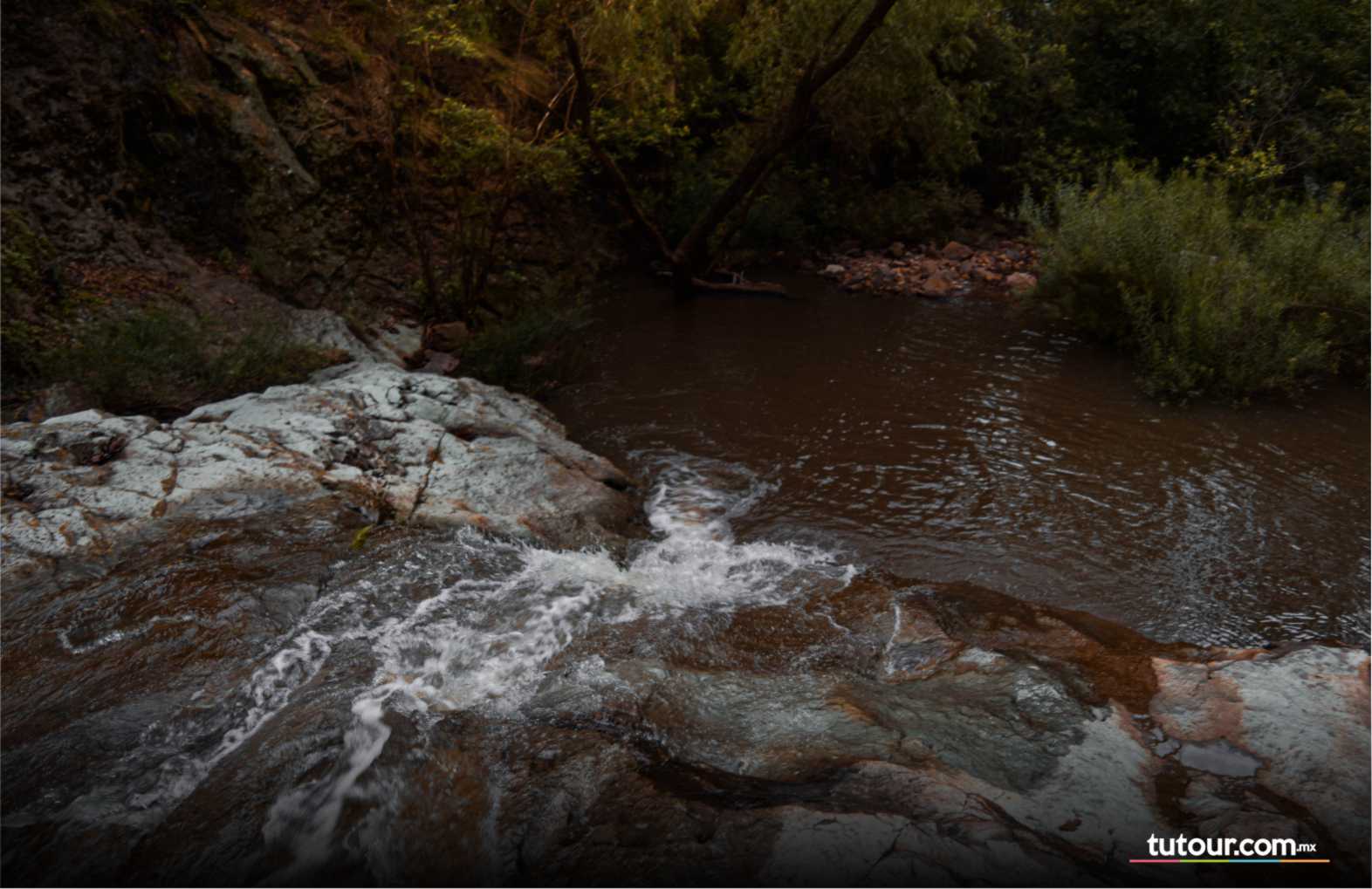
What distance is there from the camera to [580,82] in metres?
9.73

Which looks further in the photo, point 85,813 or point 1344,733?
→ point 1344,733

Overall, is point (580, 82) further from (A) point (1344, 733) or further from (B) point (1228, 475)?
(A) point (1344, 733)

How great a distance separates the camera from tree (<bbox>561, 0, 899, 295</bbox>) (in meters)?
9.73

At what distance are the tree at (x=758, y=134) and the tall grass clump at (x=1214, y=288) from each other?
11.7 ft

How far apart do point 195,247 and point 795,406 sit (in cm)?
662

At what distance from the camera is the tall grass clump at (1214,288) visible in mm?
7828

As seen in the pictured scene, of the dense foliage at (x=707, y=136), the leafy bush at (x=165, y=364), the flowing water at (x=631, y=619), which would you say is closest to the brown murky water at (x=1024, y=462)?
the flowing water at (x=631, y=619)

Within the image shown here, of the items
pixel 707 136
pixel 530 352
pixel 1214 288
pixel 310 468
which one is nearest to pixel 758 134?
pixel 707 136

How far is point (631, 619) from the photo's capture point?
430 cm

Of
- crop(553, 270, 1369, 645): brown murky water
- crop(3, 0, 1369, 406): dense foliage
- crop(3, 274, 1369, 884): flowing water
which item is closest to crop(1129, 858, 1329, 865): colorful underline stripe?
crop(3, 274, 1369, 884): flowing water

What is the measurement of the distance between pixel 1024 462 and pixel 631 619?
4.13m

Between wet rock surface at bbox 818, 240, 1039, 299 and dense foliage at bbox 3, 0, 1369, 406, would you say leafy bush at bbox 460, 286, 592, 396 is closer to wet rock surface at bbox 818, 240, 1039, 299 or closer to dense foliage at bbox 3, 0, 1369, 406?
dense foliage at bbox 3, 0, 1369, 406

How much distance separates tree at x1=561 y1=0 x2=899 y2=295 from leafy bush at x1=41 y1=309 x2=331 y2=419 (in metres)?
5.19

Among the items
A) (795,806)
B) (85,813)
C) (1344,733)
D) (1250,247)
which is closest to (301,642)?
(85,813)
